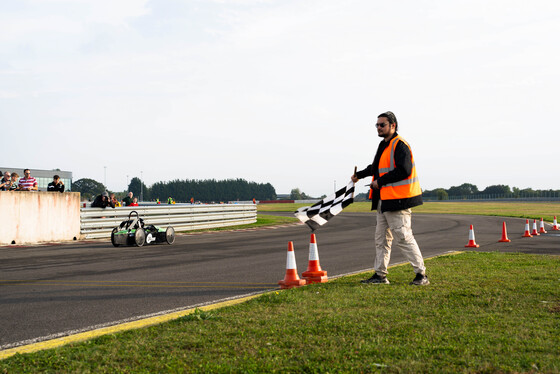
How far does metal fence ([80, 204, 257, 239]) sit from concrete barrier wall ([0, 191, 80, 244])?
1.75 ft

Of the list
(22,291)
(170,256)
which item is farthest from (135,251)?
(22,291)

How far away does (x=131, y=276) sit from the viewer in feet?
28.2

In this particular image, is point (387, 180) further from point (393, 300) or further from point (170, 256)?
point (170, 256)

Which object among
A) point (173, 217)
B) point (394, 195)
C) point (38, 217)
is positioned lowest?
point (173, 217)

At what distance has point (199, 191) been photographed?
186 m

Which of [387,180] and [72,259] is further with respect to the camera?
[72,259]

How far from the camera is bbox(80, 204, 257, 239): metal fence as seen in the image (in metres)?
17.7

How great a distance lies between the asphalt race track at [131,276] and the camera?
218 inches

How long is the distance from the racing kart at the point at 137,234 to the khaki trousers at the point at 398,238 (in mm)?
8777

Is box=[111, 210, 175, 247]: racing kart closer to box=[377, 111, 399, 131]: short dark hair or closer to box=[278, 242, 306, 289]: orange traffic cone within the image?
box=[278, 242, 306, 289]: orange traffic cone

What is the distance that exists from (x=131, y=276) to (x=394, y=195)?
180 inches

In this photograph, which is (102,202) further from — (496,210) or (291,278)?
(496,210)

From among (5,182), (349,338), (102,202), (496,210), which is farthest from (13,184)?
(496,210)

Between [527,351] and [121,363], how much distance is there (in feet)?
9.31
